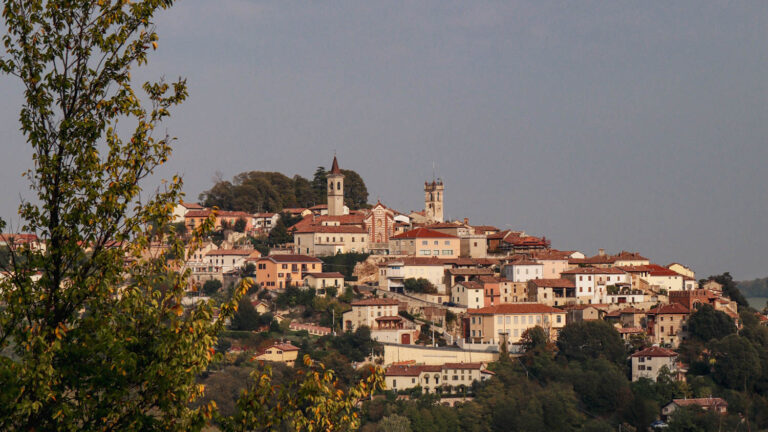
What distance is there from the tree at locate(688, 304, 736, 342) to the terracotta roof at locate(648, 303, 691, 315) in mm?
543

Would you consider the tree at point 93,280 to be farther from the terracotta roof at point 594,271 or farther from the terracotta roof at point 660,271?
the terracotta roof at point 660,271

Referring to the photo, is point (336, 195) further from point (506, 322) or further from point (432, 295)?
point (506, 322)

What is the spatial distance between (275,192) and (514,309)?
25967 mm

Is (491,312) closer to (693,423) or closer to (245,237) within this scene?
(693,423)

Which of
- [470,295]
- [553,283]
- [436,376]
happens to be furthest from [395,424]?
[553,283]

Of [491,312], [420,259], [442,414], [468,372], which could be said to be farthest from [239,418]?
[420,259]

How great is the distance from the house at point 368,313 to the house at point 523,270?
7.63m

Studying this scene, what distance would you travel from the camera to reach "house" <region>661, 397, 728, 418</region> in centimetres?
4722

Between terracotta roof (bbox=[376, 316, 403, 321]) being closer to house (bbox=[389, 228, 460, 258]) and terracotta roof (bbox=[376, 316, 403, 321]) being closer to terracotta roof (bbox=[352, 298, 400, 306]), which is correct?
terracotta roof (bbox=[352, 298, 400, 306])

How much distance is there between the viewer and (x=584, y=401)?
161 ft

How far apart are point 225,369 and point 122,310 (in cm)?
4098

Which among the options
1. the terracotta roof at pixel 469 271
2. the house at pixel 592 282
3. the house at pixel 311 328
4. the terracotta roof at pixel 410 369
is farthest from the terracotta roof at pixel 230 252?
the house at pixel 592 282

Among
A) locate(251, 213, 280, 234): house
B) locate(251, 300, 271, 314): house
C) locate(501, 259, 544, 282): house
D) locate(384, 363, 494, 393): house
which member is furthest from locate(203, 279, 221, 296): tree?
locate(501, 259, 544, 282): house

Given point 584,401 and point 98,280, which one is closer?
point 98,280
